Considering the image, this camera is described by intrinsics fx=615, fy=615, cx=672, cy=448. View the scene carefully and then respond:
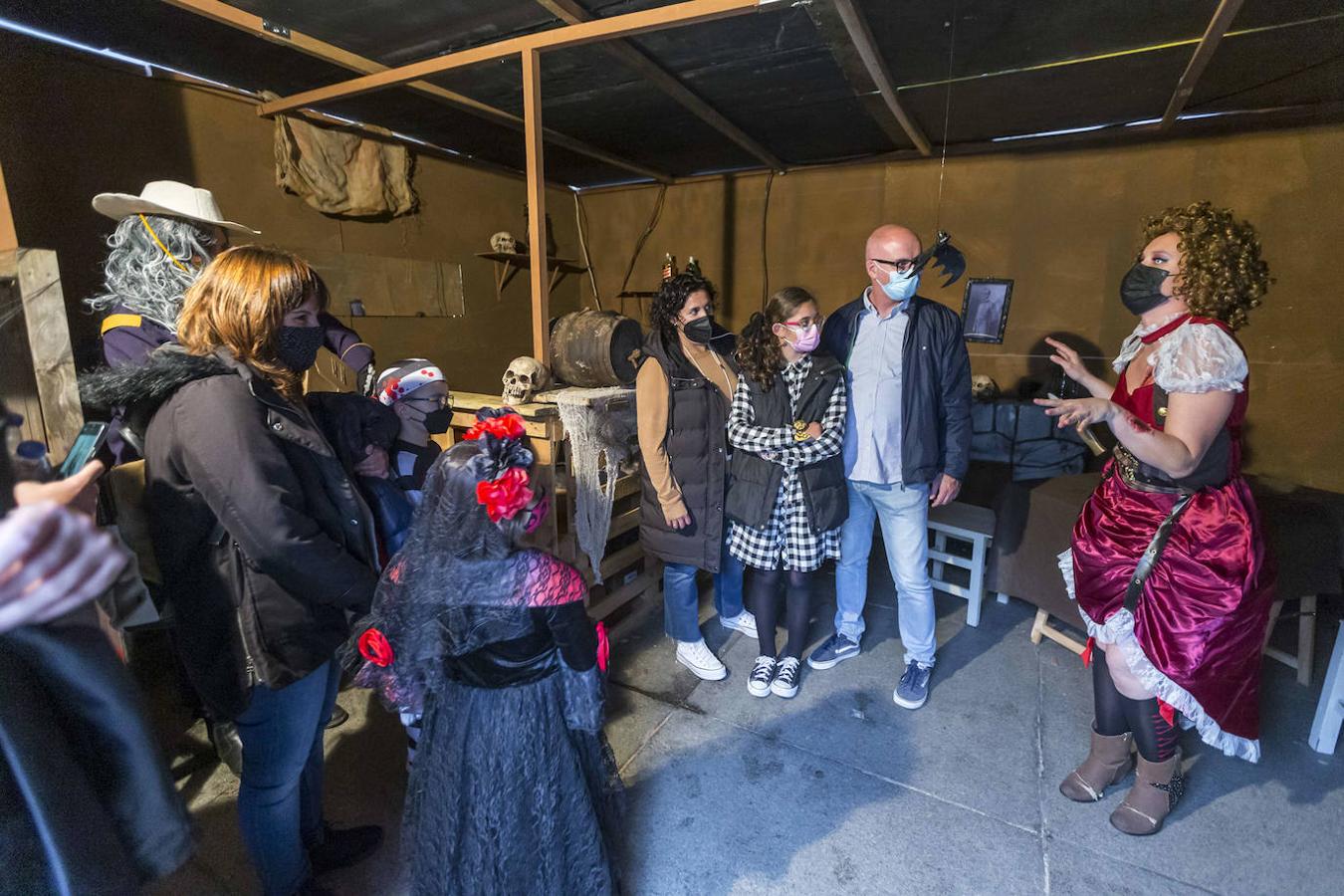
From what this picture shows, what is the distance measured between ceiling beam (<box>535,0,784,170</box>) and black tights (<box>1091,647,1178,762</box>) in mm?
3098

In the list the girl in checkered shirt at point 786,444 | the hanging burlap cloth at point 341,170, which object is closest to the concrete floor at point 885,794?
the girl in checkered shirt at point 786,444

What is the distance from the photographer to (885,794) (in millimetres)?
2027

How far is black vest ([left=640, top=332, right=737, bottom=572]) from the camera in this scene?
7.65 ft

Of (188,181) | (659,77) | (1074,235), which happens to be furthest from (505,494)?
(1074,235)

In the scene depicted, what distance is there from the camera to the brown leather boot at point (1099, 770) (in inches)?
77.5

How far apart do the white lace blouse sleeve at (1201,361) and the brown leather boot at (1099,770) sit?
1.16 meters

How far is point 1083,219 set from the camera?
14.1ft

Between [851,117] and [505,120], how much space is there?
2262 mm

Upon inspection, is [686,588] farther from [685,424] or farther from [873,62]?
[873,62]

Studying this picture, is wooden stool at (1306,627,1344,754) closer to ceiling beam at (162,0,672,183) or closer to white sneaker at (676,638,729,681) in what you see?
white sneaker at (676,638,729,681)

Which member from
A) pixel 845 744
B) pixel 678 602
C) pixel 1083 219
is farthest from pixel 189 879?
pixel 1083 219

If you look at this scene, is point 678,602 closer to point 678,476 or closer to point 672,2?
point 678,476

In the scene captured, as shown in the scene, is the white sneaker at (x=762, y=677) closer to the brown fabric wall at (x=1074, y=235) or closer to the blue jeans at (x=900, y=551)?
the blue jeans at (x=900, y=551)

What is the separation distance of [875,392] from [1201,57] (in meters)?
2.43
